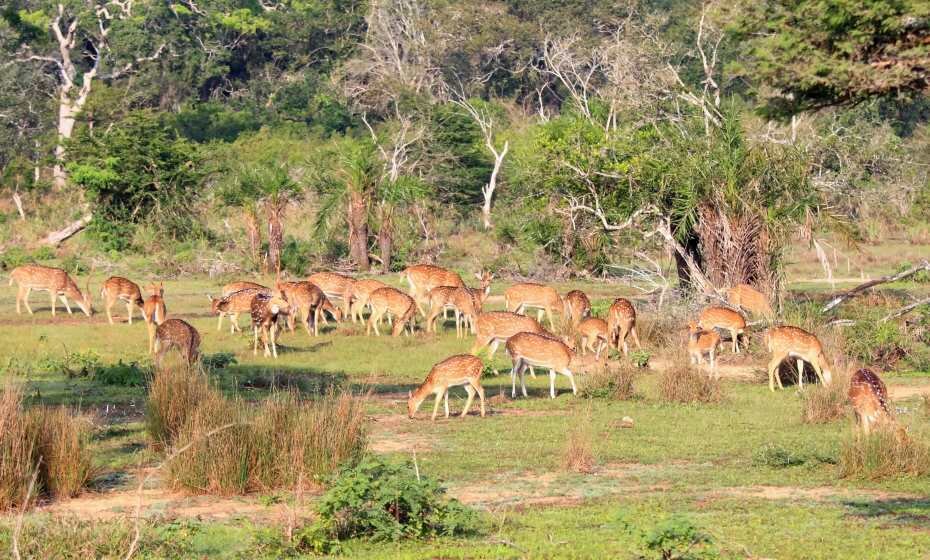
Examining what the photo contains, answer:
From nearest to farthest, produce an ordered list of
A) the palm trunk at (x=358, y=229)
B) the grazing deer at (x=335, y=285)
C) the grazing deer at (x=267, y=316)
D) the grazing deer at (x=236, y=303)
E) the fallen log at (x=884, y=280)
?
the fallen log at (x=884, y=280) → the grazing deer at (x=267, y=316) → the grazing deer at (x=236, y=303) → the grazing deer at (x=335, y=285) → the palm trunk at (x=358, y=229)

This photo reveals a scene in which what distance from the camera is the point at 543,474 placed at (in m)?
12.9

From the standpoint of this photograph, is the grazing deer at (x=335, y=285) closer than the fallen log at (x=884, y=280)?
No

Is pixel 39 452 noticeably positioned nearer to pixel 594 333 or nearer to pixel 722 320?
pixel 594 333

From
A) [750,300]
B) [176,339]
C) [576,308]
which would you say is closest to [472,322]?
[576,308]

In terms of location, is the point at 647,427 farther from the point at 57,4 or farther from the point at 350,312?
the point at 57,4

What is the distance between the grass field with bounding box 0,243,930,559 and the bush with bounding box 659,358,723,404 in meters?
0.21

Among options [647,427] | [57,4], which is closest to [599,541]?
[647,427]

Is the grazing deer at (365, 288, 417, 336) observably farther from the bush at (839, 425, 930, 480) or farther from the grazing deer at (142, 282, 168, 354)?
the bush at (839, 425, 930, 480)

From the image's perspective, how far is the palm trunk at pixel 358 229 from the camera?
33.2m

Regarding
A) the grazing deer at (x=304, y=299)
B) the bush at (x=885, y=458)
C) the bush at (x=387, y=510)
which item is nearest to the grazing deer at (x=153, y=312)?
the grazing deer at (x=304, y=299)

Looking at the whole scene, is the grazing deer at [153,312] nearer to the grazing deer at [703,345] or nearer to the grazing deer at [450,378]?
the grazing deer at [450,378]

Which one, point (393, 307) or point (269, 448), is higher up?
point (393, 307)

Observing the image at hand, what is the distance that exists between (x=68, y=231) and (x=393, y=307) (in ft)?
54.4

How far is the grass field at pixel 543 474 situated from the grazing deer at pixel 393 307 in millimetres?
1701
